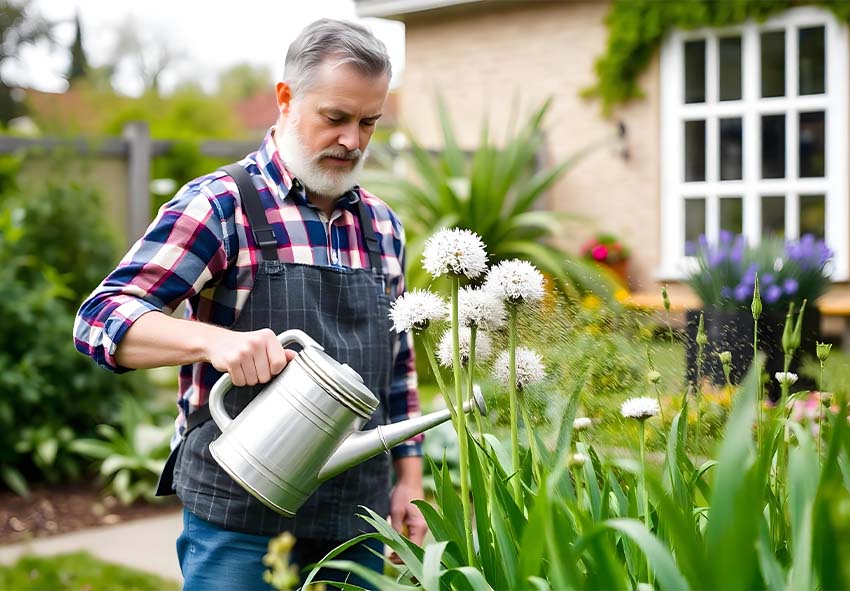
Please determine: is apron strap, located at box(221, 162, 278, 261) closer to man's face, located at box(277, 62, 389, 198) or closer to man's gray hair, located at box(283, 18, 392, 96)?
man's face, located at box(277, 62, 389, 198)

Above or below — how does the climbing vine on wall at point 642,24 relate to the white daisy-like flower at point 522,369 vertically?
above

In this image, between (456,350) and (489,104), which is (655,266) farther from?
(456,350)

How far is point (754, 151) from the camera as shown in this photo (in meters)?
8.67

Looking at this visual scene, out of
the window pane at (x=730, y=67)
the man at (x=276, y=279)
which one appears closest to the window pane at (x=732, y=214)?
the window pane at (x=730, y=67)

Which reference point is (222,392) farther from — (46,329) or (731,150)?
(731,150)

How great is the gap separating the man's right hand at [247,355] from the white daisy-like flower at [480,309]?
365 millimetres

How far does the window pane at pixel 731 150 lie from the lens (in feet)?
29.0

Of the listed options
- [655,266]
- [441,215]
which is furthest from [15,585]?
[655,266]

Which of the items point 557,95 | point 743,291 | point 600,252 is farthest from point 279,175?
point 557,95

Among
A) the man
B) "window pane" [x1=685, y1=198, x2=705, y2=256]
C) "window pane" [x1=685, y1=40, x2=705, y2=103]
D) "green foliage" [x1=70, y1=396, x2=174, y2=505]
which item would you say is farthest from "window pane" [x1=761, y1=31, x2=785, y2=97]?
the man

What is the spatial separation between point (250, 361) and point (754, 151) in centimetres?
777

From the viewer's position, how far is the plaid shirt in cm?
180

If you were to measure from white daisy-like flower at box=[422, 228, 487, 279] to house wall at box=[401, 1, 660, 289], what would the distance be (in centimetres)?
732

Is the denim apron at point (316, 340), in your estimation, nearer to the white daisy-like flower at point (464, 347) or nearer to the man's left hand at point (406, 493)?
the man's left hand at point (406, 493)
